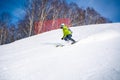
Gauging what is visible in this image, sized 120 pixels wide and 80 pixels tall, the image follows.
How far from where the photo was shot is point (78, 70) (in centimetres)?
570

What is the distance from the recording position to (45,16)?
87.2 ft

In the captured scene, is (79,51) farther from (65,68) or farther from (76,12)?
(76,12)

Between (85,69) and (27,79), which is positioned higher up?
(85,69)

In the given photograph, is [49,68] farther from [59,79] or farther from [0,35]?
[0,35]

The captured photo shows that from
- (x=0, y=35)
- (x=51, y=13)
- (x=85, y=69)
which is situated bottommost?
(x=0, y=35)

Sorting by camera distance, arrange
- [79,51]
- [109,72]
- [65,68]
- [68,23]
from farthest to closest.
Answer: [68,23], [79,51], [65,68], [109,72]

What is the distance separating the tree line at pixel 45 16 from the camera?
25781mm

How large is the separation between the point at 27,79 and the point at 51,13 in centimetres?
2406

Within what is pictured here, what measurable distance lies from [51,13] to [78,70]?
24.0 m

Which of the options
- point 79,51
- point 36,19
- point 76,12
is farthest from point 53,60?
point 76,12

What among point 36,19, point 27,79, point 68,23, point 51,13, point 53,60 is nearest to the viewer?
point 27,79

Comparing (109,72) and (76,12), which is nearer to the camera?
(109,72)

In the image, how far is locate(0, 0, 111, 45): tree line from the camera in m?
25.8

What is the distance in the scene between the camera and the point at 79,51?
802cm
